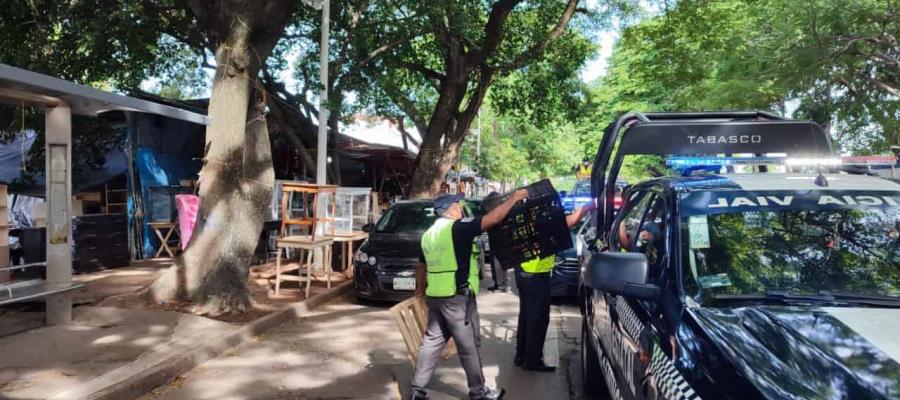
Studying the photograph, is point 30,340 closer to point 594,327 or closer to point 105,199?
point 594,327

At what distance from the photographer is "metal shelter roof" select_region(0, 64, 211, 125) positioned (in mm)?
5247

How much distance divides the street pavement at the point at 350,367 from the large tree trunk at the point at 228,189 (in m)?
1.04

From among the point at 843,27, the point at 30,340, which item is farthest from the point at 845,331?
the point at 843,27

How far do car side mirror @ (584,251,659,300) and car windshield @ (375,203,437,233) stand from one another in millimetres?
7013

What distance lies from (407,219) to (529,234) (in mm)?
5088

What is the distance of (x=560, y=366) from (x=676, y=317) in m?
3.71

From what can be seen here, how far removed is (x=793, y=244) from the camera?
3111mm

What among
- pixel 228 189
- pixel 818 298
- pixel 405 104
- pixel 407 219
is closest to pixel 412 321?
pixel 818 298

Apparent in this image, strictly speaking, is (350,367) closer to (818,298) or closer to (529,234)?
(529,234)

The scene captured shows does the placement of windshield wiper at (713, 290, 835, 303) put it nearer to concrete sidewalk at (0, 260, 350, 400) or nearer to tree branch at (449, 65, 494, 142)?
concrete sidewalk at (0, 260, 350, 400)

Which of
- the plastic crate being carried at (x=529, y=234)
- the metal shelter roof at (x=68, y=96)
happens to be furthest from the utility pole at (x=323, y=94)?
the plastic crate being carried at (x=529, y=234)

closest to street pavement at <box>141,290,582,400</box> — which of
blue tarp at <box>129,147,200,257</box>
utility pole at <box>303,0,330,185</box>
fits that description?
utility pole at <box>303,0,330,185</box>

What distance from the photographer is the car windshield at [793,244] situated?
291cm

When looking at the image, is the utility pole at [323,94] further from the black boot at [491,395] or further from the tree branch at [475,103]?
the black boot at [491,395]
